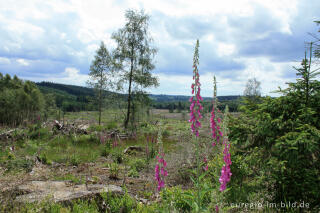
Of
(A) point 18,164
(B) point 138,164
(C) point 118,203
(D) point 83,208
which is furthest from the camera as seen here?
(B) point 138,164

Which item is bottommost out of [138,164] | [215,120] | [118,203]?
[138,164]

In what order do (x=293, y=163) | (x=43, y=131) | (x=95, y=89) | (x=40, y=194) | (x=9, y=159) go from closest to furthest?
(x=293, y=163), (x=40, y=194), (x=9, y=159), (x=43, y=131), (x=95, y=89)

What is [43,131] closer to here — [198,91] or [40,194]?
[40,194]

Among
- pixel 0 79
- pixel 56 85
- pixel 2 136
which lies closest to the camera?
pixel 2 136

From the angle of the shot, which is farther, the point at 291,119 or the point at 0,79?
the point at 0,79

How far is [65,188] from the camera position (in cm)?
493

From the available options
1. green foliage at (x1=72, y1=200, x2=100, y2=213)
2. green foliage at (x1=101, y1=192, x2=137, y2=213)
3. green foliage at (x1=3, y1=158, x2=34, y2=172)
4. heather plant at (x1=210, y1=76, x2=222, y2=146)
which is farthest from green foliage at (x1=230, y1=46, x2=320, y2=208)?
green foliage at (x1=3, y1=158, x2=34, y2=172)

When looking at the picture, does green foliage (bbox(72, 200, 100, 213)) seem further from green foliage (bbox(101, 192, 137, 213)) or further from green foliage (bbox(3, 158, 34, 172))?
green foliage (bbox(3, 158, 34, 172))

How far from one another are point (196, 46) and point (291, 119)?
126 inches

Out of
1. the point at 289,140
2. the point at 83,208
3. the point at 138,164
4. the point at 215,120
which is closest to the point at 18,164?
the point at 138,164

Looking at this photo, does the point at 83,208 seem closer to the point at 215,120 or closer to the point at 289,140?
the point at 215,120

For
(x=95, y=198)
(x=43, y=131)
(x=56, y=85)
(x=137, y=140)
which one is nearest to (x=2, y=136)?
(x=43, y=131)

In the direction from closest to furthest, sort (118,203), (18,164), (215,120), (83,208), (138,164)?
(83,208), (215,120), (118,203), (18,164), (138,164)

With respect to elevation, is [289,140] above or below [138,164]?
above
